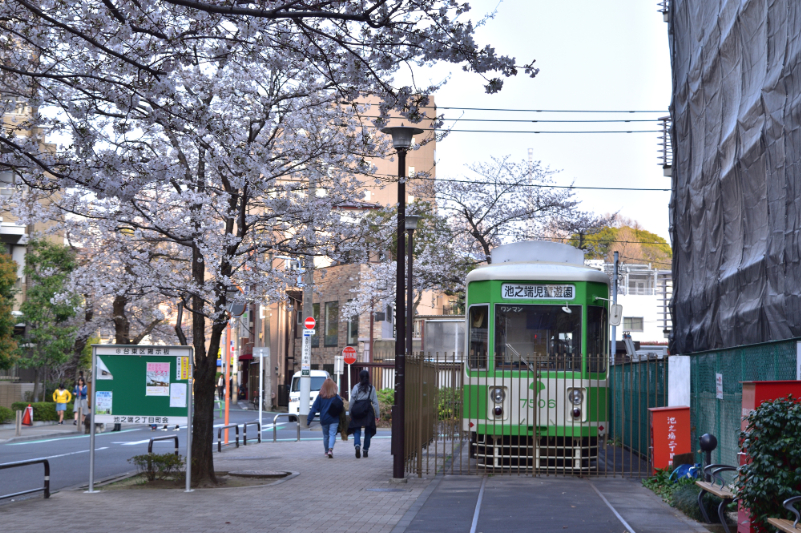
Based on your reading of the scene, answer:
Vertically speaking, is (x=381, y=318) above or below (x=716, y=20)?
below

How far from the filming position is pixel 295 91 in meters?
15.4

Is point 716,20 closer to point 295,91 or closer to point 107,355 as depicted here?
point 295,91

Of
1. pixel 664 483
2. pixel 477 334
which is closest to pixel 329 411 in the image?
pixel 477 334

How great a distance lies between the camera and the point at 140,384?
13.6 meters

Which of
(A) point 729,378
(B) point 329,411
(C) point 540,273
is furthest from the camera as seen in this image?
(B) point 329,411

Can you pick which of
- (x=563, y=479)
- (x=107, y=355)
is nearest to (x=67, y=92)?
(x=107, y=355)

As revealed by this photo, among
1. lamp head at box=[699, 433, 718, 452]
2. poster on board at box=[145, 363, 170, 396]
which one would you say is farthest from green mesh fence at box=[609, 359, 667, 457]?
poster on board at box=[145, 363, 170, 396]

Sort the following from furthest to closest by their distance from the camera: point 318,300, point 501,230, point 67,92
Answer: point 318,300 → point 501,230 → point 67,92

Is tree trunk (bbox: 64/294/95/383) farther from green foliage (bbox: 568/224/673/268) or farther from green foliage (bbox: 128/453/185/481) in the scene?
green foliage (bbox: 568/224/673/268)

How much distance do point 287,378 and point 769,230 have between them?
44.0 m

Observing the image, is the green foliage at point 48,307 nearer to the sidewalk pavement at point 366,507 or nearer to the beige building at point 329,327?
the beige building at point 329,327

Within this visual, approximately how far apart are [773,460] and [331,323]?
141 ft

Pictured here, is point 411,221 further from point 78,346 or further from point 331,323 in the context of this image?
point 331,323

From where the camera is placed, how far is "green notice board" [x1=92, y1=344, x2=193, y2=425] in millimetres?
13430
